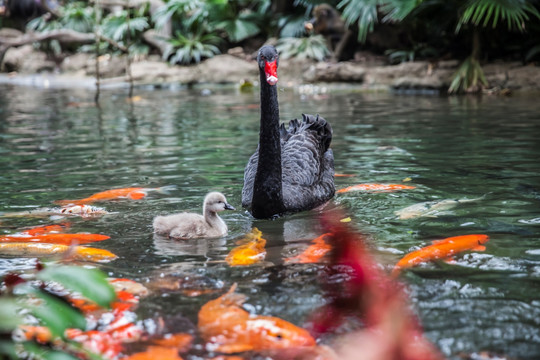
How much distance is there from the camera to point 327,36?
1739 centimetres

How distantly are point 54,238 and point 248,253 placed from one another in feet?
3.88

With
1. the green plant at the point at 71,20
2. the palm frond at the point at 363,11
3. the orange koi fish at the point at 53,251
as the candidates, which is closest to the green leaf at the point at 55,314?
the orange koi fish at the point at 53,251

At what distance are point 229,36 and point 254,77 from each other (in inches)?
108

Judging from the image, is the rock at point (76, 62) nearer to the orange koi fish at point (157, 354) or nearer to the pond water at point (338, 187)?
the pond water at point (338, 187)

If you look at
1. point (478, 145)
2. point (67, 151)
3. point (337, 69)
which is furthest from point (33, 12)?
point (478, 145)

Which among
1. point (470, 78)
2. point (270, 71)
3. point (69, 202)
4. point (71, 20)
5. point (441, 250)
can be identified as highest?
point (71, 20)

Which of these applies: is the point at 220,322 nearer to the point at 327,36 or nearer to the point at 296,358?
the point at 296,358

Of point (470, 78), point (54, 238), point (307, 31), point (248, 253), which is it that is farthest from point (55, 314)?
point (307, 31)

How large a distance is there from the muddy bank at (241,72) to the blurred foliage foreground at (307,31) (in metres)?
0.39

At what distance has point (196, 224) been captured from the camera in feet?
13.0

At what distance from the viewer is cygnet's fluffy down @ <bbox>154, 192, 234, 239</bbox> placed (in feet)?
13.0

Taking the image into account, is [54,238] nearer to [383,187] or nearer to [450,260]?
[450,260]

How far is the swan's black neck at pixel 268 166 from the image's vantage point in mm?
4375

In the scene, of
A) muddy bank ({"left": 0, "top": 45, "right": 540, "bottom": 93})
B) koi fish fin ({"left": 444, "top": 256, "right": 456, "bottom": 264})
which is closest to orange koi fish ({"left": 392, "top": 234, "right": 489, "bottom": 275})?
koi fish fin ({"left": 444, "top": 256, "right": 456, "bottom": 264})
